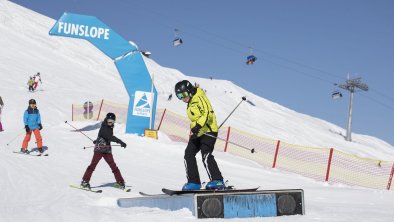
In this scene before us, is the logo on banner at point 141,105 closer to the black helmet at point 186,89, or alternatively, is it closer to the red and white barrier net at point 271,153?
the red and white barrier net at point 271,153

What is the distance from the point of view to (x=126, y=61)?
64.1 feet

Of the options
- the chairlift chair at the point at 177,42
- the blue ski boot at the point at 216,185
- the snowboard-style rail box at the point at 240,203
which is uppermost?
the chairlift chair at the point at 177,42

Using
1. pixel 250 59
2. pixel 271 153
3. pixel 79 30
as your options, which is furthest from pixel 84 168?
pixel 250 59

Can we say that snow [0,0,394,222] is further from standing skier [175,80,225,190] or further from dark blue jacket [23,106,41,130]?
dark blue jacket [23,106,41,130]

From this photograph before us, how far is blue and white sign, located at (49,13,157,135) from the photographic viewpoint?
19391 mm

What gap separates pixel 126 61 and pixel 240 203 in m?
14.4

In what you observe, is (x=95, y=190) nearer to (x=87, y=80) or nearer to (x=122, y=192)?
(x=122, y=192)

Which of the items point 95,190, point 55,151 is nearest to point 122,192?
point 95,190

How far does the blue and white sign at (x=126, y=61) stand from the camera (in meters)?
19.4

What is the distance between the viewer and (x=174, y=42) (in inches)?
1300

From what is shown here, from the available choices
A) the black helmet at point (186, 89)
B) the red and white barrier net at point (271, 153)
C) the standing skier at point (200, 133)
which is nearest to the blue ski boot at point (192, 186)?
the standing skier at point (200, 133)

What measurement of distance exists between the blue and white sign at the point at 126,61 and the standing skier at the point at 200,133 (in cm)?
1265

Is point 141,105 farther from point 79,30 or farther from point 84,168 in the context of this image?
point 84,168

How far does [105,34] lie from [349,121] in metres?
48.4
